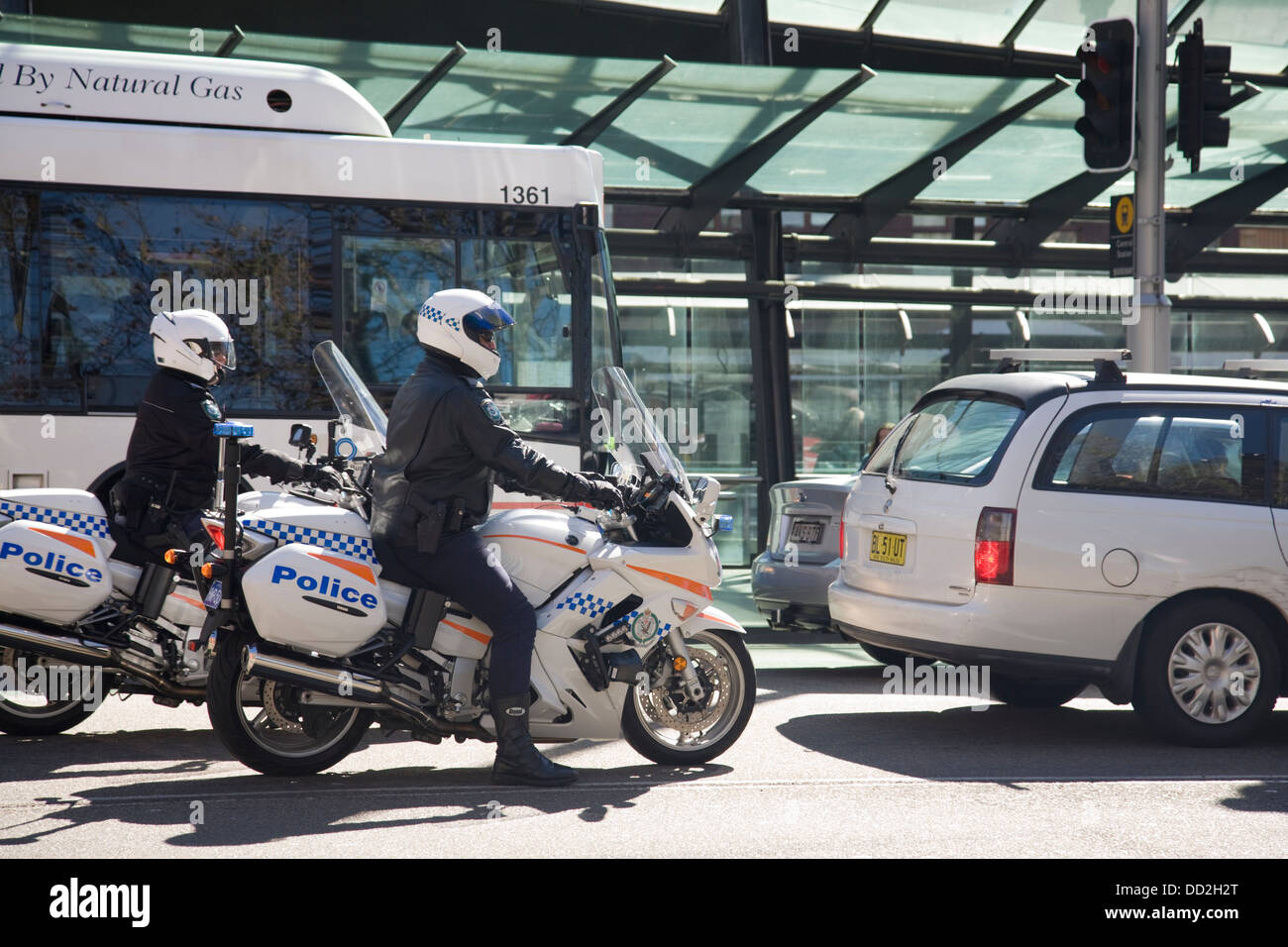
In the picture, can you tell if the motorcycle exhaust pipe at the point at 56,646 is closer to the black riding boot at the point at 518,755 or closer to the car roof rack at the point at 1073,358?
the black riding boot at the point at 518,755

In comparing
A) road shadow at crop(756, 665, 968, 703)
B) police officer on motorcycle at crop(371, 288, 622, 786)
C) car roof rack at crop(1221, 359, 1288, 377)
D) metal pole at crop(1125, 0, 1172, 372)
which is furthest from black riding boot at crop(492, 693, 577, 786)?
metal pole at crop(1125, 0, 1172, 372)

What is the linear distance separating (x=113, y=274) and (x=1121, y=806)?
6.72m

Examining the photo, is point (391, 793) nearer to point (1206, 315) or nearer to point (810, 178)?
point (810, 178)

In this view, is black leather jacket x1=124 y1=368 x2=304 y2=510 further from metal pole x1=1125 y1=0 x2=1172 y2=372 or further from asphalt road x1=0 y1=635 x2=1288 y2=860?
metal pole x1=1125 y1=0 x2=1172 y2=372

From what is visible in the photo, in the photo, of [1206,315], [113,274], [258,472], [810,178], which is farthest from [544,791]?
[1206,315]

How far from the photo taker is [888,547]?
24.7 feet

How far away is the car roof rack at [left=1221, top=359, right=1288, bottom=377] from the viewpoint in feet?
29.2

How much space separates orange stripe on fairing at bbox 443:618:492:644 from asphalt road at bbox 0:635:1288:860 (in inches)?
23.9

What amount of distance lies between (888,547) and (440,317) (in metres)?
2.68

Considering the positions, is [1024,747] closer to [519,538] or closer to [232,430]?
[519,538]

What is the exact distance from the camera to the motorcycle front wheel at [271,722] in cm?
587

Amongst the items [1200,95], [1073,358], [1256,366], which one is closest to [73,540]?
[1073,358]

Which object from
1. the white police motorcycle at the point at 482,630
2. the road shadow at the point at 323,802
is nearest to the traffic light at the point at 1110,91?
the white police motorcycle at the point at 482,630

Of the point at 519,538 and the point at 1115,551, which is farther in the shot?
the point at 1115,551
